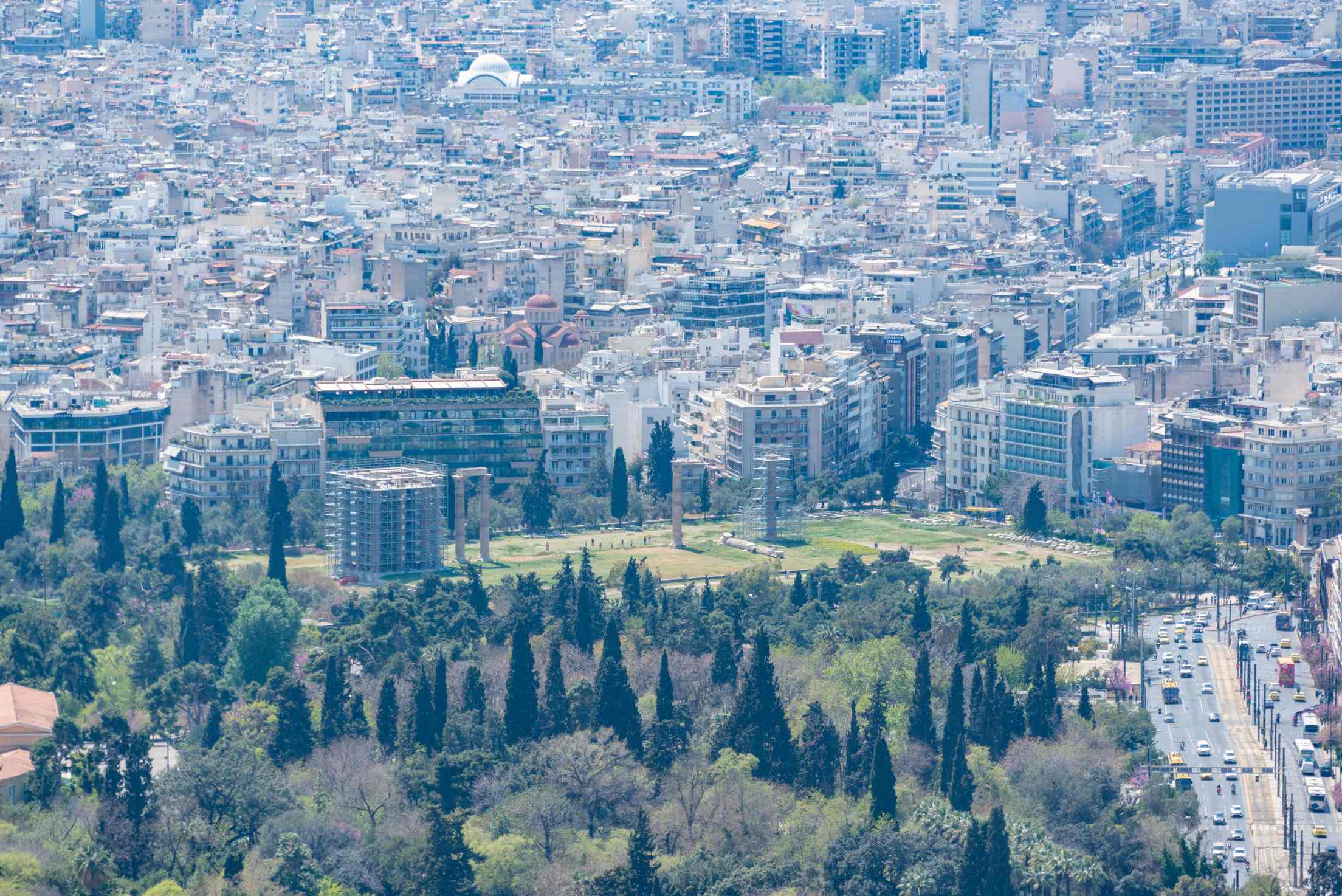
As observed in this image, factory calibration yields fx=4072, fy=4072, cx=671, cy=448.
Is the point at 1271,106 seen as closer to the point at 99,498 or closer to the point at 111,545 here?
the point at 99,498

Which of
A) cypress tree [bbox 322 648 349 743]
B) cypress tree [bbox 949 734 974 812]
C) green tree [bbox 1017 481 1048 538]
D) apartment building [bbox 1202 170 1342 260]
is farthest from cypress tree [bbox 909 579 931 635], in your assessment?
apartment building [bbox 1202 170 1342 260]

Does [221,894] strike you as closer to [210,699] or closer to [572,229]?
[210,699]

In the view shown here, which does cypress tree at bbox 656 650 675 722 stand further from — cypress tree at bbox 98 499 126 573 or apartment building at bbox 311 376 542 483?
apartment building at bbox 311 376 542 483

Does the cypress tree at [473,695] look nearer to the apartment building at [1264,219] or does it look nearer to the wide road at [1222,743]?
the wide road at [1222,743]

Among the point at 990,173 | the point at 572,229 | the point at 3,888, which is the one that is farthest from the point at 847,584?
the point at 990,173

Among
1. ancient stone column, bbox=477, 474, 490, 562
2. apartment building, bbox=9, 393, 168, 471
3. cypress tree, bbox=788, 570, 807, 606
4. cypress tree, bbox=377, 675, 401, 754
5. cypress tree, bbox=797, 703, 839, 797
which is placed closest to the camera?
cypress tree, bbox=797, 703, 839, 797

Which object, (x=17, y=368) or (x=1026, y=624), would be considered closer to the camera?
(x=1026, y=624)
